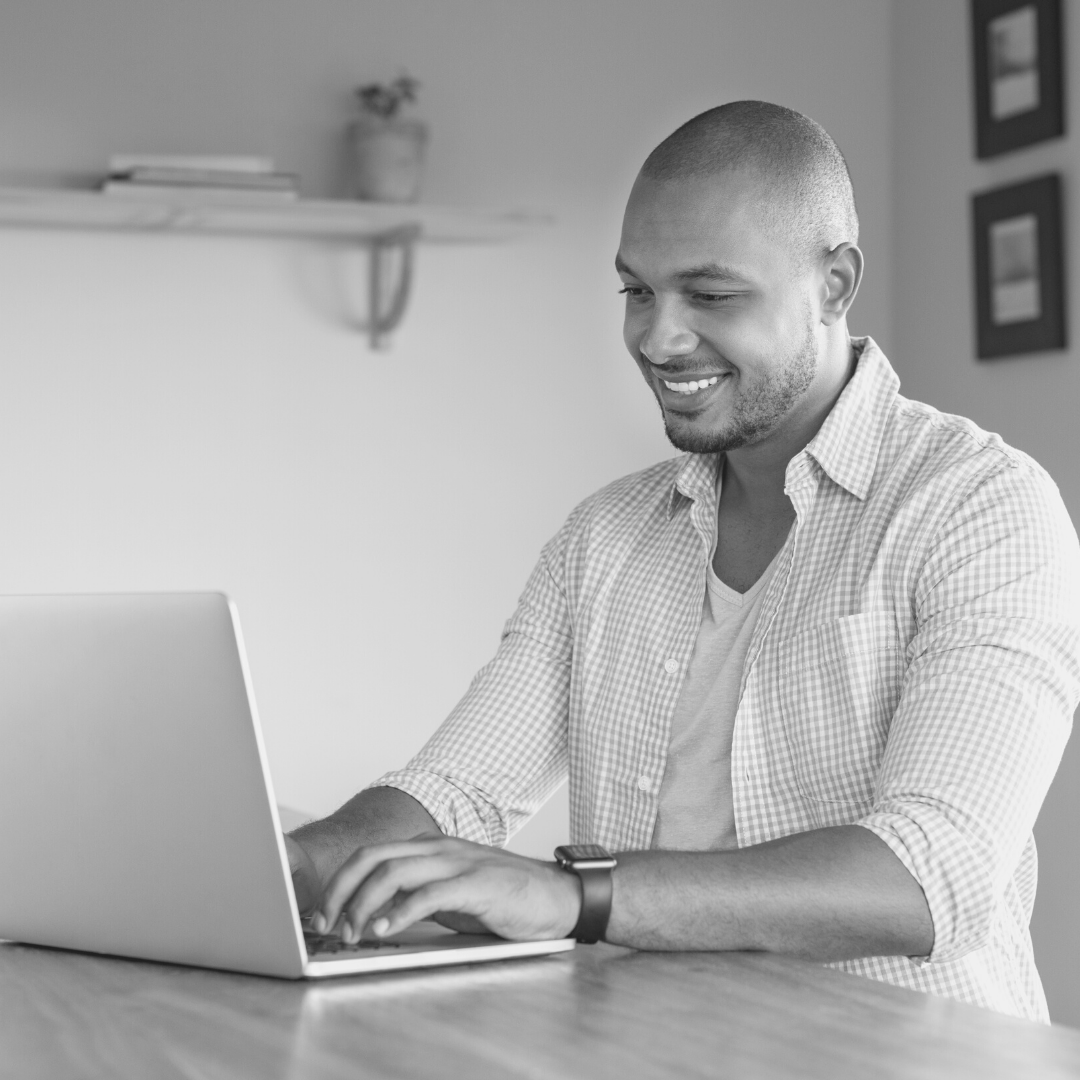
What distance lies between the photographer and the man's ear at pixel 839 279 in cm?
165

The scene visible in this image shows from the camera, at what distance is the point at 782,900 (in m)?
1.13

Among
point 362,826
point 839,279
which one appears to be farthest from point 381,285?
point 362,826

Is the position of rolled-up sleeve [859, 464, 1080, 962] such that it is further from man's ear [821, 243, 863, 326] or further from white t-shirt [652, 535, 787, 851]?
man's ear [821, 243, 863, 326]

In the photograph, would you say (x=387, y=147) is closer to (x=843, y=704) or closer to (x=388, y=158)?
(x=388, y=158)

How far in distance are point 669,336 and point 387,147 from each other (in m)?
1.61

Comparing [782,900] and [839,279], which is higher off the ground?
[839,279]

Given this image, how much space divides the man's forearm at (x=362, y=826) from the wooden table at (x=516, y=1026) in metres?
0.28

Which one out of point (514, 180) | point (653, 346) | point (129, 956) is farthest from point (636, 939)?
point (514, 180)

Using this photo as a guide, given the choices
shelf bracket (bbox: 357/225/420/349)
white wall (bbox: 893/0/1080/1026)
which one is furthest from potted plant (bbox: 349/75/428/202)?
white wall (bbox: 893/0/1080/1026)

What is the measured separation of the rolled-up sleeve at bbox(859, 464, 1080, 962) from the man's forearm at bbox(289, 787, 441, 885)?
0.43 meters

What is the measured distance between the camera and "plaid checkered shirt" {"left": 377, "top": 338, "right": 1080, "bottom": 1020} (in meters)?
1.24

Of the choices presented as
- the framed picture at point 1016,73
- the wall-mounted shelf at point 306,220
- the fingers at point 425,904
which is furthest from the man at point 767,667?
the framed picture at point 1016,73

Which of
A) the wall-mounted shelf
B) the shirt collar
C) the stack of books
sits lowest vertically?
the shirt collar

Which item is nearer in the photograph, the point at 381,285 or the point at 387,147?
the point at 387,147
